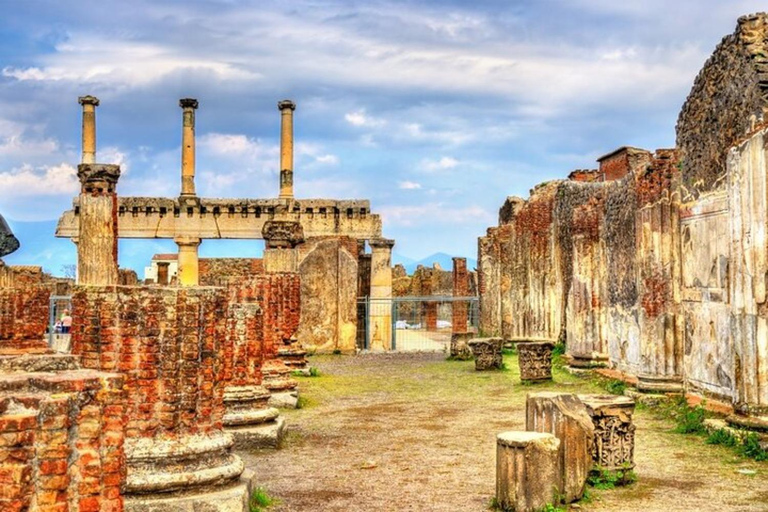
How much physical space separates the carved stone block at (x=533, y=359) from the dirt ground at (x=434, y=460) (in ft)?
1.34

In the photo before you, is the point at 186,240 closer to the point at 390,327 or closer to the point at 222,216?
the point at 222,216

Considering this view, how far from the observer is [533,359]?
14.9m

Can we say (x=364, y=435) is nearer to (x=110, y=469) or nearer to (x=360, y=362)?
(x=110, y=469)

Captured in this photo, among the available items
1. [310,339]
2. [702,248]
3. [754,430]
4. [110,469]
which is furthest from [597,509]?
[310,339]

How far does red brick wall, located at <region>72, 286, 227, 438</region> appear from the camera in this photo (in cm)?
609

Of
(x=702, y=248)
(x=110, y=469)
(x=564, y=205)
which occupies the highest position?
(x=564, y=205)

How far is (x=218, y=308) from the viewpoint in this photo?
6.66m

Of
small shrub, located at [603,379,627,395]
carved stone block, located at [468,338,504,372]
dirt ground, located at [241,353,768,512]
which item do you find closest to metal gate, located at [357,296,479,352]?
carved stone block, located at [468,338,504,372]

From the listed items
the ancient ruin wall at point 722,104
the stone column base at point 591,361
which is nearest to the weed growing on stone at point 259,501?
the ancient ruin wall at point 722,104

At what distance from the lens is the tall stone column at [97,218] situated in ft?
37.3

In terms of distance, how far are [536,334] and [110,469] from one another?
17742 millimetres

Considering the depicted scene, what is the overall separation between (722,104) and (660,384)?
3616 millimetres

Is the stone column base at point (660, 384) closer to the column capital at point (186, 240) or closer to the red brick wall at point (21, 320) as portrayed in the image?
the red brick wall at point (21, 320)

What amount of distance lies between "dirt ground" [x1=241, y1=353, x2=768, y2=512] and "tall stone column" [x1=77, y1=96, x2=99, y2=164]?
20.8 m
